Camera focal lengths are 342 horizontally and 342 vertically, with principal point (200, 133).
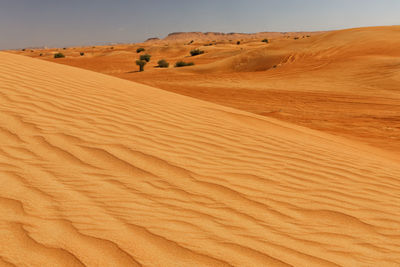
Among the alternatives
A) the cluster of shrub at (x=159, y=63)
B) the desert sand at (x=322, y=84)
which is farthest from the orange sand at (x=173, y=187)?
the cluster of shrub at (x=159, y=63)

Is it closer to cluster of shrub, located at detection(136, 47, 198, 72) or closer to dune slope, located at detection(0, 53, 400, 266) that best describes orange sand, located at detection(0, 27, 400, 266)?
dune slope, located at detection(0, 53, 400, 266)

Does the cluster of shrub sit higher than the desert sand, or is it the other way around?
the cluster of shrub

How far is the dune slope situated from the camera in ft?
6.55

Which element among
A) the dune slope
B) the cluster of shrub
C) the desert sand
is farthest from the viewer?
the cluster of shrub

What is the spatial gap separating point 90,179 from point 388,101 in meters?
9.17

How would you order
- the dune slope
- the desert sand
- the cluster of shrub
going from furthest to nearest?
1. the cluster of shrub
2. the desert sand
3. the dune slope

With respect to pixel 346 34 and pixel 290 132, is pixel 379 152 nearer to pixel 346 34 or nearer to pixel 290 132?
pixel 290 132

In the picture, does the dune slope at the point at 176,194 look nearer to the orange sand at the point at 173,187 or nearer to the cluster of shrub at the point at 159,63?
the orange sand at the point at 173,187

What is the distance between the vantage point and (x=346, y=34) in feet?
69.4

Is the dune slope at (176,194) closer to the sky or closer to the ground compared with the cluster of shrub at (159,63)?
closer to the ground

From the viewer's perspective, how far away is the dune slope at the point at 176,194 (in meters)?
2.00

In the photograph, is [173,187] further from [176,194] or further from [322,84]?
[322,84]

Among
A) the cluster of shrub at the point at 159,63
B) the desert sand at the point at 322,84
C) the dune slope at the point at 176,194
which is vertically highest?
the cluster of shrub at the point at 159,63

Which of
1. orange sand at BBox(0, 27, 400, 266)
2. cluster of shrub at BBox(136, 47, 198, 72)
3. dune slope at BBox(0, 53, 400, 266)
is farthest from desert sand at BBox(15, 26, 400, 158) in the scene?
cluster of shrub at BBox(136, 47, 198, 72)
